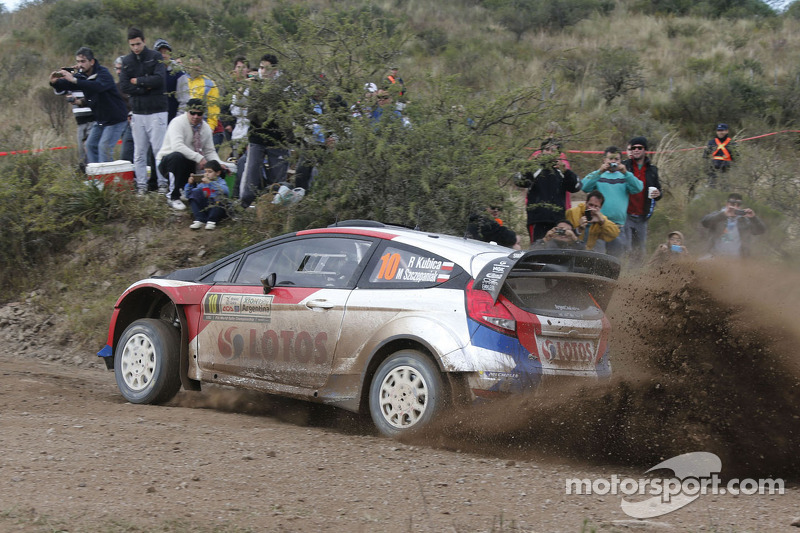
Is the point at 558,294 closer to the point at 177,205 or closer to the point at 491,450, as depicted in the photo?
the point at 491,450

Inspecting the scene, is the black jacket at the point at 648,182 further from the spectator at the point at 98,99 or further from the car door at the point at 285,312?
the spectator at the point at 98,99

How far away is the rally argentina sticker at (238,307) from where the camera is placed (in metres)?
7.20

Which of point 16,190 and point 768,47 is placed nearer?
point 16,190

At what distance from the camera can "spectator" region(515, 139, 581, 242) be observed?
1028cm

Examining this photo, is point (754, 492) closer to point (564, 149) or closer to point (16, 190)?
point (564, 149)

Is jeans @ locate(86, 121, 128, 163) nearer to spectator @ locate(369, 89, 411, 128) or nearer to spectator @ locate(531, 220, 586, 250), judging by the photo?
spectator @ locate(369, 89, 411, 128)

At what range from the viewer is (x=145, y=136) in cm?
1236

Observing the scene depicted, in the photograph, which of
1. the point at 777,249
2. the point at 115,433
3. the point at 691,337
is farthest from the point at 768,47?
the point at 115,433

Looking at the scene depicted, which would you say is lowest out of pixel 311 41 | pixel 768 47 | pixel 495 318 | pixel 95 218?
pixel 495 318

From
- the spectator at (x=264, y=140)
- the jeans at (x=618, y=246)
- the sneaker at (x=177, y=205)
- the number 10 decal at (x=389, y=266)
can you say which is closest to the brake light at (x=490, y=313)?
the number 10 decal at (x=389, y=266)

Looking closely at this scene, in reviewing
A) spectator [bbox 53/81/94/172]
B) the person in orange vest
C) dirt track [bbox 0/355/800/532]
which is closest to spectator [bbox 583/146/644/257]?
the person in orange vest

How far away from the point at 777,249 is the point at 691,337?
16.5 ft

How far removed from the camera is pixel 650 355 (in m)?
6.18

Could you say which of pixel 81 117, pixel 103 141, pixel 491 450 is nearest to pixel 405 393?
pixel 491 450
